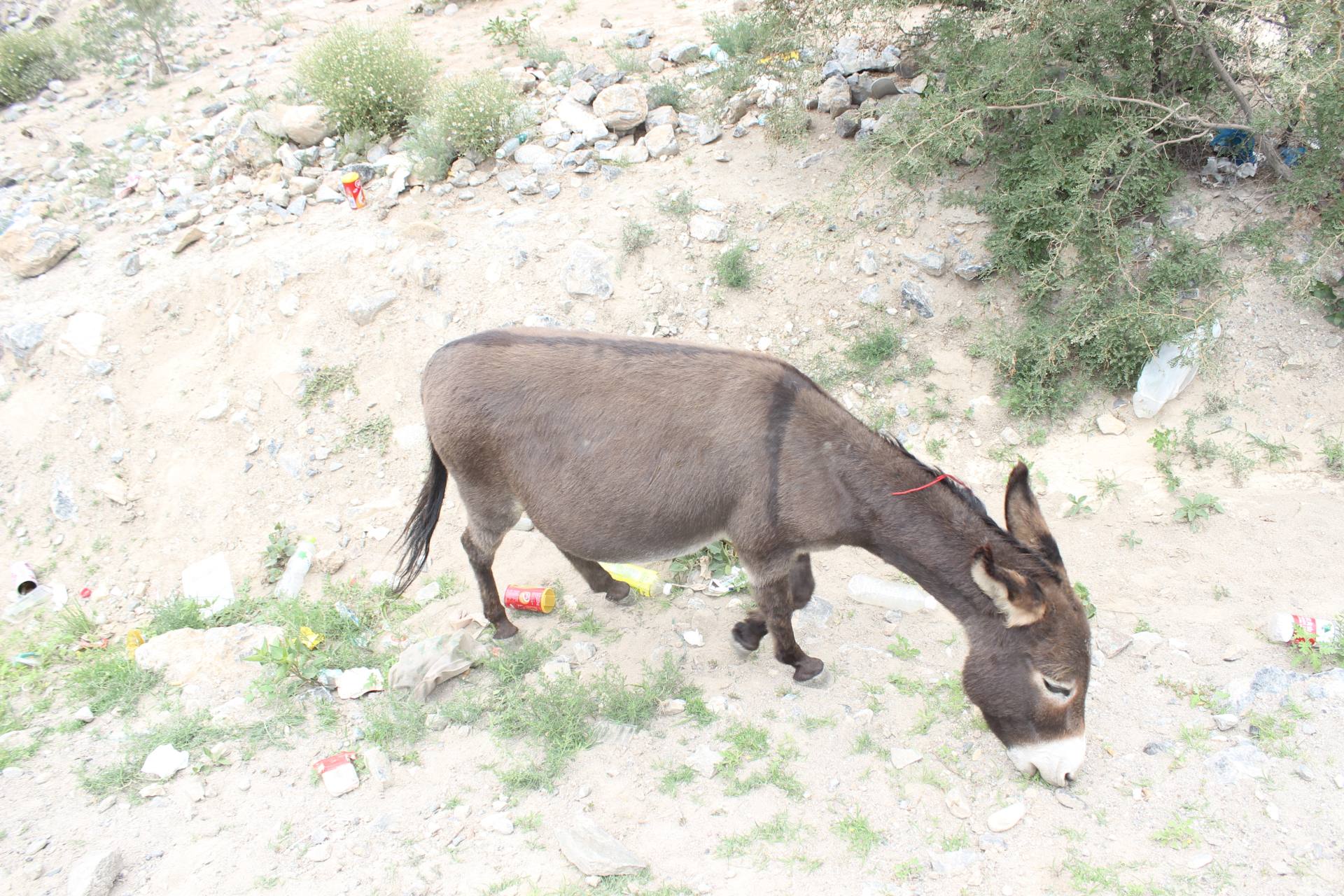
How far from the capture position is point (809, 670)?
4070mm

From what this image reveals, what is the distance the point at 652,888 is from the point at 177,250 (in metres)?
6.92

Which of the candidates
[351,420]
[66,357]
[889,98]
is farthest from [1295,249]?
[66,357]

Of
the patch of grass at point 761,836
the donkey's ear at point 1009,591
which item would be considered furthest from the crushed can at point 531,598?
the donkey's ear at point 1009,591

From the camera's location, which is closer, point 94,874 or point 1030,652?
point 1030,652

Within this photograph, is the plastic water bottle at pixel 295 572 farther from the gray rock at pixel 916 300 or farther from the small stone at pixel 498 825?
the gray rock at pixel 916 300

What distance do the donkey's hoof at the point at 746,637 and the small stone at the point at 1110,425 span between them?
286cm

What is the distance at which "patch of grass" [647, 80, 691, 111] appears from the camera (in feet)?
24.5

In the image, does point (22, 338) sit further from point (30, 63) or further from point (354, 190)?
point (30, 63)

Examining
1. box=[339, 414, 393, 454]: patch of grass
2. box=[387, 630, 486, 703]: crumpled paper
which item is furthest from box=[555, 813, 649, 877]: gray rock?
box=[339, 414, 393, 454]: patch of grass

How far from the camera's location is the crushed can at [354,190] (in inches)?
279

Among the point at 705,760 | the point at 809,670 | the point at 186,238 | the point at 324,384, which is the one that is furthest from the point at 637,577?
the point at 186,238

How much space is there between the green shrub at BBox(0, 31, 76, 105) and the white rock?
37.8 ft

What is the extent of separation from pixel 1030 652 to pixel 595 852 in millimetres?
1906

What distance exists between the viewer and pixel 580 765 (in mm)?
3738
